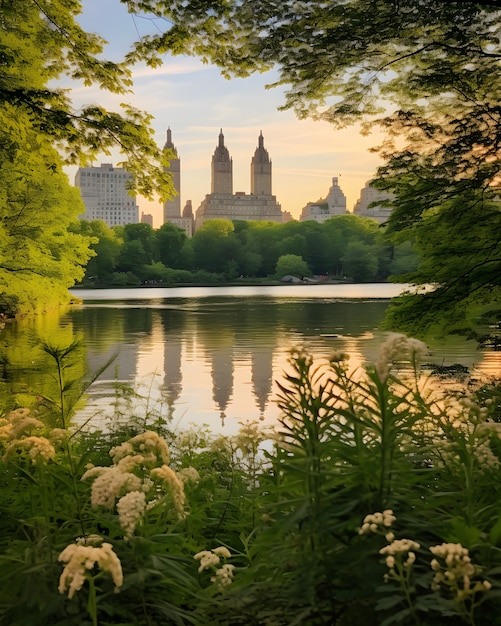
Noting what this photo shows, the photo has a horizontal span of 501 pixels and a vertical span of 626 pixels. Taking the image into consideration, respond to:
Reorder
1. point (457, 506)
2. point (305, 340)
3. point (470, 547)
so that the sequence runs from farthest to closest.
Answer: point (305, 340) → point (457, 506) → point (470, 547)

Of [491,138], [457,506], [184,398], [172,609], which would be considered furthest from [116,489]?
[184,398]

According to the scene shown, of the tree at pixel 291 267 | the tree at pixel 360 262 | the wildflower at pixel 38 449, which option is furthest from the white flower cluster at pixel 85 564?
the tree at pixel 291 267

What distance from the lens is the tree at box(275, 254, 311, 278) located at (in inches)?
5133

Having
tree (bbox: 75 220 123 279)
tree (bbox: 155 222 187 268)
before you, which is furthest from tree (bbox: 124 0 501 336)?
tree (bbox: 155 222 187 268)

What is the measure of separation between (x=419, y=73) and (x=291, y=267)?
119m

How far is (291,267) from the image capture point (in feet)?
427

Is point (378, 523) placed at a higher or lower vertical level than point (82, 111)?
lower

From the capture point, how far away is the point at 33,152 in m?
11.7

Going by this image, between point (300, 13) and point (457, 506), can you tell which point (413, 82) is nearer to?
point (300, 13)

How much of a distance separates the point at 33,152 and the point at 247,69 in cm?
398

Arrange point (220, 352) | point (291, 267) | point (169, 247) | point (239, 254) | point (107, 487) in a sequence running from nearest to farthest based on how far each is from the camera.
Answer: point (107, 487), point (220, 352), point (291, 267), point (169, 247), point (239, 254)

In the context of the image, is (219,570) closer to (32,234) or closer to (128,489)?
(128,489)

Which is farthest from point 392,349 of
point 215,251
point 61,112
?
point 215,251

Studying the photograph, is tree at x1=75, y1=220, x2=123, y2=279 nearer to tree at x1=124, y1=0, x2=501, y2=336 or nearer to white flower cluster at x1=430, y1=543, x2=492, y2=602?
tree at x1=124, y1=0, x2=501, y2=336
